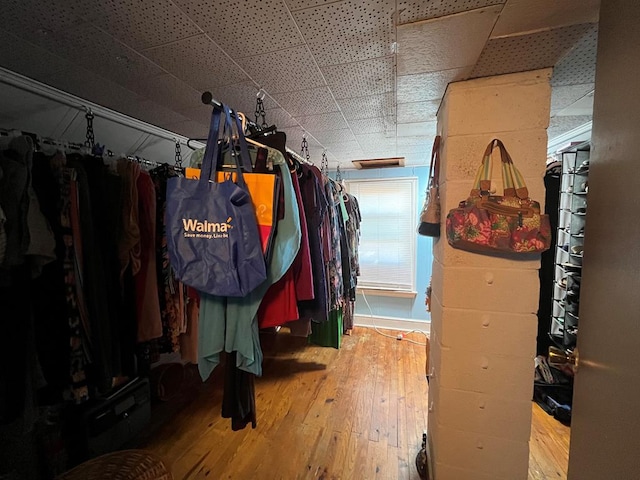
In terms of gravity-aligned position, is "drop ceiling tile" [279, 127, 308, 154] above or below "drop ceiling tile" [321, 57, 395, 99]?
above

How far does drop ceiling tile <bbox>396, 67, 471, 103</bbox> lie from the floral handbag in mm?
327

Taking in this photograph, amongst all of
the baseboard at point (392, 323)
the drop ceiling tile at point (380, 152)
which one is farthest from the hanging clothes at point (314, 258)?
the baseboard at point (392, 323)

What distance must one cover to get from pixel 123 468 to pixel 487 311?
1773 mm

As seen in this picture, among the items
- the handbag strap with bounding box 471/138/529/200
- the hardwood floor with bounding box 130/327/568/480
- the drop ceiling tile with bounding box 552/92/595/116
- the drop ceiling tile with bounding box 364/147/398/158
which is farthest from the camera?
the drop ceiling tile with bounding box 364/147/398/158

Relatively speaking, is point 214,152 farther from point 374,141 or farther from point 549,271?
point 549,271

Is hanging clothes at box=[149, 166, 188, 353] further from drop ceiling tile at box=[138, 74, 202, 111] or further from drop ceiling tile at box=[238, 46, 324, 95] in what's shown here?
drop ceiling tile at box=[238, 46, 324, 95]

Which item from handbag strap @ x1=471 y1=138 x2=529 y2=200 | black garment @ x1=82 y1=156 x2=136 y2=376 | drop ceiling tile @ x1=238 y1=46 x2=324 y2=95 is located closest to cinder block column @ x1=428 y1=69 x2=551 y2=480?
handbag strap @ x1=471 y1=138 x2=529 y2=200

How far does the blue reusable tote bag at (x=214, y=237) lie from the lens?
2.61ft

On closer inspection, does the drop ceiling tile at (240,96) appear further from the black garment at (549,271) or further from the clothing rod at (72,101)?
the black garment at (549,271)

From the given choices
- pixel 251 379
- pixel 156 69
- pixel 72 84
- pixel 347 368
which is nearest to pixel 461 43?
pixel 156 69

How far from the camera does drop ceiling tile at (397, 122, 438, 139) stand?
6.04ft

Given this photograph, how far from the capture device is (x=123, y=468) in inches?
47.9

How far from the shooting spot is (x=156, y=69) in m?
1.17

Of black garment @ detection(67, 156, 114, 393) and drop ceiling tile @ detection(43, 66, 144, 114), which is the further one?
drop ceiling tile @ detection(43, 66, 144, 114)
